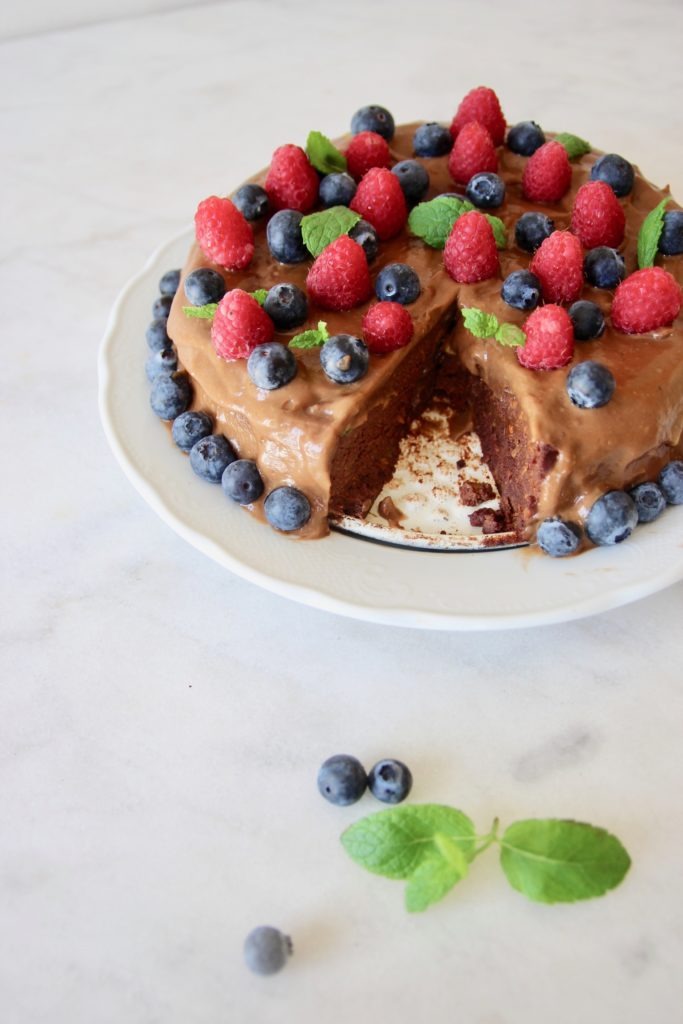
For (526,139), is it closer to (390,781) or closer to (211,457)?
(211,457)

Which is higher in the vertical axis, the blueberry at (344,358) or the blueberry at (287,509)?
the blueberry at (344,358)

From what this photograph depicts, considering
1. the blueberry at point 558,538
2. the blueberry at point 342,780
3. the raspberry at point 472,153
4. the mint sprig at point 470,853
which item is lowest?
the blueberry at point 342,780

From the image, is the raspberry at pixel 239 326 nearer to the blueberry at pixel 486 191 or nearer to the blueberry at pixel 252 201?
the blueberry at pixel 252 201

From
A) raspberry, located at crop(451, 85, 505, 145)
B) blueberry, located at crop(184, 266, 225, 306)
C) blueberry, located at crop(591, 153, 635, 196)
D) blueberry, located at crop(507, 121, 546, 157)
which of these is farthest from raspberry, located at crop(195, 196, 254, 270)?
blueberry, located at crop(591, 153, 635, 196)

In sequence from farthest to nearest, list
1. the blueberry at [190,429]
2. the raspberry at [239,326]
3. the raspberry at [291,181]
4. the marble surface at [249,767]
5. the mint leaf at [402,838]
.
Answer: the raspberry at [291,181] → the blueberry at [190,429] → the raspberry at [239,326] → the mint leaf at [402,838] → the marble surface at [249,767]

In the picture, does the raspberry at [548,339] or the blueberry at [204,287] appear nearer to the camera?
the raspberry at [548,339]

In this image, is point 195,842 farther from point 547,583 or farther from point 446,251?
point 446,251

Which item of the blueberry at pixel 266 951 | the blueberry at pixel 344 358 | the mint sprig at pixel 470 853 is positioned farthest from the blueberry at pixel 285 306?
the blueberry at pixel 266 951
